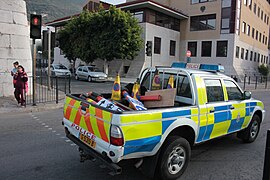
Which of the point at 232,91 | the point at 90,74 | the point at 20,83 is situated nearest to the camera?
the point at 232,91

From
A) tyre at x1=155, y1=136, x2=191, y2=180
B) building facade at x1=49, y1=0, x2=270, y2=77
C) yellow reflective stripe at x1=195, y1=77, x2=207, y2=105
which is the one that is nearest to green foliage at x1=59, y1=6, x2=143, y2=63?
building facade at x1=49, y1=0, x2=270, y2=77

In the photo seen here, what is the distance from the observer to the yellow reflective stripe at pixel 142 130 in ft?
9.61

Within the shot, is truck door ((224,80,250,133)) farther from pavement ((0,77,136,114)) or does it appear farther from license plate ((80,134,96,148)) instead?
pavement ((0,77,136,114))

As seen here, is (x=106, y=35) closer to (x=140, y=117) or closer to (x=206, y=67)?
(x=206, y=67)

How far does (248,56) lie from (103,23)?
23.6m

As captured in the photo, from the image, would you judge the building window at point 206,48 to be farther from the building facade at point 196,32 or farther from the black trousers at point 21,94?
the black trousers at point 21,94

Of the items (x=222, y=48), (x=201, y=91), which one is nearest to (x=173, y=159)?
(x=201, y=91)

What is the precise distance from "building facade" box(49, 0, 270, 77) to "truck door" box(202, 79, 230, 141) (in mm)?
23493

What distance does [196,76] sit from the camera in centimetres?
410

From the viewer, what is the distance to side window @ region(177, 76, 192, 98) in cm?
415

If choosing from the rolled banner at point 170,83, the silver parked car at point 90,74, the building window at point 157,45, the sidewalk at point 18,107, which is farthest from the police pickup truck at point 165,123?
the building window at point 157,45

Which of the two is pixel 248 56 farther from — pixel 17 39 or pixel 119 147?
pixel 119 147

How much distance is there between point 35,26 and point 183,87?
7.17 m

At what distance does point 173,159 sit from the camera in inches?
140
